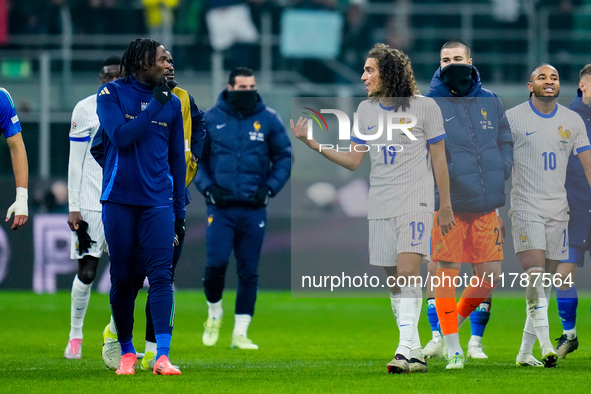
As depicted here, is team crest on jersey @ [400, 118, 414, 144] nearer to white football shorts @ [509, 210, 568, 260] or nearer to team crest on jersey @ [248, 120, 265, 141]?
white football shorts @ [509, 210, 568, 260]

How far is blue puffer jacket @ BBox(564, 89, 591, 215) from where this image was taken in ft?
27.7

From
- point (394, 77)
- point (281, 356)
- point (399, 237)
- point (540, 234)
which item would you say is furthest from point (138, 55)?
point (540, 234)

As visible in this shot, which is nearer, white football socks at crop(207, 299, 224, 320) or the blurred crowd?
white football socks at crop(207, 299, 224, 320)

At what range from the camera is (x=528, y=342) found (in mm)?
7516

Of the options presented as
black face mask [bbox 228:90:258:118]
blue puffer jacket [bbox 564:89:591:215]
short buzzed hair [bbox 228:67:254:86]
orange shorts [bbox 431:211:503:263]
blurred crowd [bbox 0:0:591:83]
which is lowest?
orange shorts [bbox 431:211:503:263]

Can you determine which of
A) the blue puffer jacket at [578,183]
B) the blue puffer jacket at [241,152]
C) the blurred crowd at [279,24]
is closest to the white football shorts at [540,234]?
the blue puffer jacket at [578,183]

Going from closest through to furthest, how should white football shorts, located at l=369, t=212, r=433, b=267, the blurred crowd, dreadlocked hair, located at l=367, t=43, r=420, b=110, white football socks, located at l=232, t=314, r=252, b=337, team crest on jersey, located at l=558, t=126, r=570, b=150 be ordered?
white football shorts, located at l=369, t=212, r=433, b=267 < dreadlocked hair, located at l=367, t=43, r=420, b=110 < team crest on jersey, located at l=558, t=126, r=570, b=150 < white football socks, located at l=232, t=314, r=252, b=337 < the blurred crowd

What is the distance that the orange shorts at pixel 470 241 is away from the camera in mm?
7441

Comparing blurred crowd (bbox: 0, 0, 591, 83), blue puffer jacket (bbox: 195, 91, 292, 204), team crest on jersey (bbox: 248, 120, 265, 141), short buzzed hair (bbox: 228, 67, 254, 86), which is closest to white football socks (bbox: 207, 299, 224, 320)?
blue puffer jacket (bbox: 195, 91, 292, 204)

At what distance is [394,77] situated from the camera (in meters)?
6.89

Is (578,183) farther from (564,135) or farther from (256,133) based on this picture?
(256,133)

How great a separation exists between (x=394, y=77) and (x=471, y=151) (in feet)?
3.21

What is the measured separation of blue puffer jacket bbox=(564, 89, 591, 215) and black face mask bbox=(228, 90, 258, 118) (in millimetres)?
2945

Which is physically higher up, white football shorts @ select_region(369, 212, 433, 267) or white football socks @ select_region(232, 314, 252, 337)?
white football shorts @ select_region(369, 212, 433, 267)
